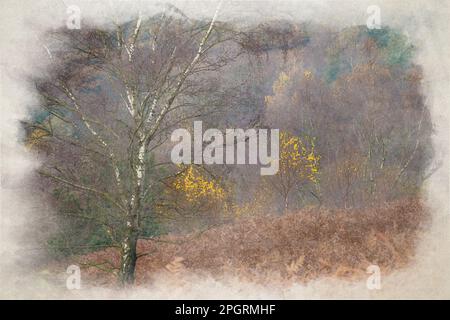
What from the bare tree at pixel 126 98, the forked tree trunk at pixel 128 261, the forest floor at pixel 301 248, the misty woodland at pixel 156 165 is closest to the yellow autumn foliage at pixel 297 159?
the misty woodland at pixel 156 165

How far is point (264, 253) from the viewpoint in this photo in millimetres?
8797

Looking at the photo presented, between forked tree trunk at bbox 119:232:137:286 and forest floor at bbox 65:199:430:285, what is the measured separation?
27cm

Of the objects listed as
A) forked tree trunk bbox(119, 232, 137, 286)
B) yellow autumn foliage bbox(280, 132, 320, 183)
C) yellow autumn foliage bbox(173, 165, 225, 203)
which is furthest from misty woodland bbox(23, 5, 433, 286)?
yellow autumn foliage bbox(280, 132, 320, 183)

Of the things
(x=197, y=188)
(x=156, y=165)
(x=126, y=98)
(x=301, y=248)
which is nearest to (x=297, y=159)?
(x=197, y=188)

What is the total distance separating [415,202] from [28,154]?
769 cm

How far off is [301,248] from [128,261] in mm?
3344

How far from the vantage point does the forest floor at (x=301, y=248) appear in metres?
8.35

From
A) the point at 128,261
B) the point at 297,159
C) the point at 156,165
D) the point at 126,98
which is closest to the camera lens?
the point at 156,165

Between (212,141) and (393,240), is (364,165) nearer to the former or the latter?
(393,240)

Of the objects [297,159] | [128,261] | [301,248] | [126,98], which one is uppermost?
[297,159]

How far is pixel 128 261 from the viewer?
321 inches

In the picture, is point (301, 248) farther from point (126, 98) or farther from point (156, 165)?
point (126, 98)

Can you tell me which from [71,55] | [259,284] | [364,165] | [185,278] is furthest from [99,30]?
[364,165]

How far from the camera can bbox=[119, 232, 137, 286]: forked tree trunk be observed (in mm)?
8133
